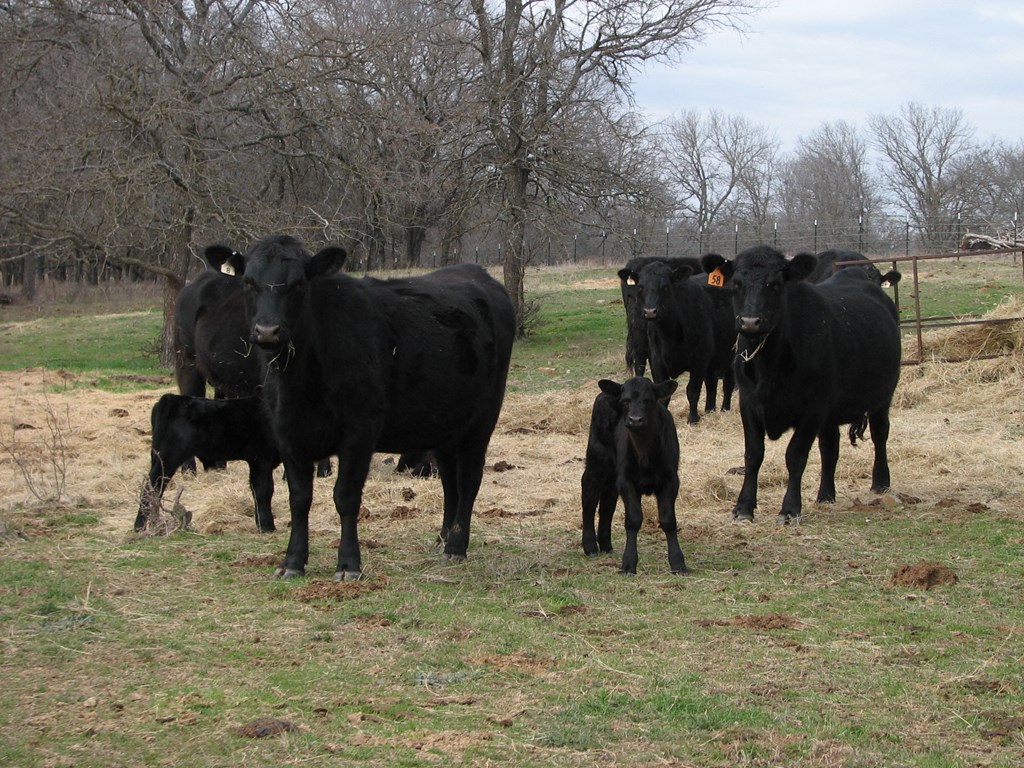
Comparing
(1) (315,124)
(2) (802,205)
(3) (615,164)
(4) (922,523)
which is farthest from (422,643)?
(2) (802,205)

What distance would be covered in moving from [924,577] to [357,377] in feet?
12.3

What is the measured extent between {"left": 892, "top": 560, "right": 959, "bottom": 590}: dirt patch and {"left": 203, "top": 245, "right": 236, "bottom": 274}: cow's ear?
4.66 meters

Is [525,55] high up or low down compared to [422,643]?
up

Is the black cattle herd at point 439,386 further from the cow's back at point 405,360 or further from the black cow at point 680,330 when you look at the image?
the black cow at point 680,330

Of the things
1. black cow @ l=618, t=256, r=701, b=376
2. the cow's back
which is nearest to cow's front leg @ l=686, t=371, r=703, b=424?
black cow @ l=618, t=256, r=701, b=376

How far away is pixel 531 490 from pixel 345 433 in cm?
386

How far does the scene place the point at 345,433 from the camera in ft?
25.9

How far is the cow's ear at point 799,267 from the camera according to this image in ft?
33.9

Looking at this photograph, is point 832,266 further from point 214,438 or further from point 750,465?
point 214,438

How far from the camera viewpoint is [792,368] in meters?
10.2

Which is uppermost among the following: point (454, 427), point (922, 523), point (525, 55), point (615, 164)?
point (525, 55)

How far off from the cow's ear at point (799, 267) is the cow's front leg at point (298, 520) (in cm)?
465

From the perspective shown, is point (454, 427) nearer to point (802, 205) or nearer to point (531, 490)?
point (531, 490)

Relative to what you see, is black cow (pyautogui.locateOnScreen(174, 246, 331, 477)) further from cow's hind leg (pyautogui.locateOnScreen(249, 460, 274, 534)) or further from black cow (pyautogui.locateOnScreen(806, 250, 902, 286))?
black cow (pyautogui.locateOnScreen(806, 250, 902, 286))
